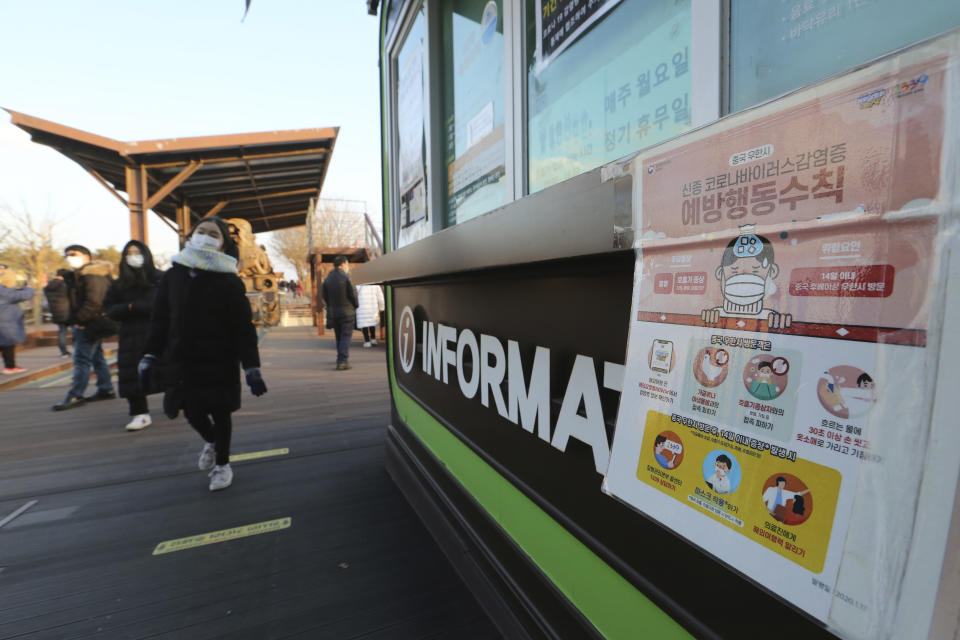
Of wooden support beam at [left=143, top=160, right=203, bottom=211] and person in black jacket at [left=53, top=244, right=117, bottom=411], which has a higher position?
wooden support beam at [left=143, top=160, right=203, bottom=211]

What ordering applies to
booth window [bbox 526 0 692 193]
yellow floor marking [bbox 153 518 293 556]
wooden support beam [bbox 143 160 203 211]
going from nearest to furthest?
booth window [bbox 526 0 692 193], yellow floor marking [bbox 153 518 293 556], wooden support beam [bbox 143 160 203 211]

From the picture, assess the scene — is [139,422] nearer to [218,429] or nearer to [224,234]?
[218,429]

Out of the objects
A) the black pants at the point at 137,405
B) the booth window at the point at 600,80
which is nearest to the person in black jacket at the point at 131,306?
the black pants at the point at 137,405

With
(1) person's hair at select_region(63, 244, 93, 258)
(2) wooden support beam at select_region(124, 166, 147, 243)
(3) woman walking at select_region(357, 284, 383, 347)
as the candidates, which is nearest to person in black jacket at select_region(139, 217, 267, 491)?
(1) person's hair at select_region(63, 244, 93, 258)

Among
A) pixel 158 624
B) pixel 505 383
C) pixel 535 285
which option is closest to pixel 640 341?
pixel 535 285

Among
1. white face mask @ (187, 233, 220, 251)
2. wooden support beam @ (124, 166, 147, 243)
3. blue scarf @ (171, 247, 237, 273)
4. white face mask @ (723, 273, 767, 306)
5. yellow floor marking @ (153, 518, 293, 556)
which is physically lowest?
yellow floor marking @ (153, 518, 293, 556)

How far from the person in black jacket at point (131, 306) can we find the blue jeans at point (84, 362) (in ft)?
4.16

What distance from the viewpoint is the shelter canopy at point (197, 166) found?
8133 mm

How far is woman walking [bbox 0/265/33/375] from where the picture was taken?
5.98 metres

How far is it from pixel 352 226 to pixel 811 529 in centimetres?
1573

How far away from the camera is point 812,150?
53 centimetres

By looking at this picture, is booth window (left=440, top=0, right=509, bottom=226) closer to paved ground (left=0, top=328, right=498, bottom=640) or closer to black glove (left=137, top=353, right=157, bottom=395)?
paved ground (left=0, top=328, right=498, bottom=640)

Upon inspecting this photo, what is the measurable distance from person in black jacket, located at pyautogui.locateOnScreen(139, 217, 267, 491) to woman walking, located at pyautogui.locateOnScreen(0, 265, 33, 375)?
17.5 feet

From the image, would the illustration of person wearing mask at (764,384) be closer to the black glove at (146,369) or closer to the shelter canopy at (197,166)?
the black glove at (146,369)
